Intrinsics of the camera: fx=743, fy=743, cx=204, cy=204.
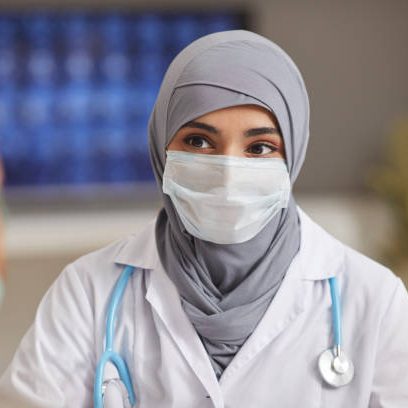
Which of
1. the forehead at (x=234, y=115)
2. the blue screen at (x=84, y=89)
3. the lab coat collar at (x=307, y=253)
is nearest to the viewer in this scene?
the forehead at (x=234, y=115)

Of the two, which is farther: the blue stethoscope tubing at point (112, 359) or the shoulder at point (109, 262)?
the shoulder at point (109, 262)

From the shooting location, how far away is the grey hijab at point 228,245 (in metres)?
1.23

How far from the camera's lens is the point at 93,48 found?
450cm

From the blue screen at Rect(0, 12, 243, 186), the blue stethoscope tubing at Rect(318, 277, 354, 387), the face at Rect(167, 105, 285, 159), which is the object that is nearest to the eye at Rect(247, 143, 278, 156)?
the face at Rect(167, 105, 285, 159)

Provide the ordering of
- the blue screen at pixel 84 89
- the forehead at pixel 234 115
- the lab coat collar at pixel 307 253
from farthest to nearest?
the blue screen at pixel 84 89, the lab coat collar at pixel 307 253, the forehead at pixel 234 115

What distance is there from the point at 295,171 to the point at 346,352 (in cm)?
34

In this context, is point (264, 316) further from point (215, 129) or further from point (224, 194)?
point (215, 129)

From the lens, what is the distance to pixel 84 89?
4520 mm

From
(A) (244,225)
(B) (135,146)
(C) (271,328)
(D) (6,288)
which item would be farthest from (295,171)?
(B) (135,146)

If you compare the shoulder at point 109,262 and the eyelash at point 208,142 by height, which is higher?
the eyelash at point 208,142

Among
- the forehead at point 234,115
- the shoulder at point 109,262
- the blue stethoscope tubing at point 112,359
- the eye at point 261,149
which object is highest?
the forehead at point 234,115

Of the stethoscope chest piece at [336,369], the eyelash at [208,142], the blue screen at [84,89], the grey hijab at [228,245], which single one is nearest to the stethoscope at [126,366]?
the stethoscope chest piece at [336,369]

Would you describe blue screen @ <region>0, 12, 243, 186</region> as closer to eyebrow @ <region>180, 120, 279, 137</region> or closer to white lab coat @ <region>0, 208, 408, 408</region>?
white lab coat @ <region>0, 208, 408, 408</region>

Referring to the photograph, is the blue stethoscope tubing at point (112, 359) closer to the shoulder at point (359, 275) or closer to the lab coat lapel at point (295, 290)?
the lab coat lapel at point (295, 290)
